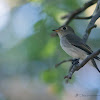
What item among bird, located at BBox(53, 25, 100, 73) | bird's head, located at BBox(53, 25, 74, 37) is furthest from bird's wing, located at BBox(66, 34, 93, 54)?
bird's head, located at BBox(53, 25, 74, 37)

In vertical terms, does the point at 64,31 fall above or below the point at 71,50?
above

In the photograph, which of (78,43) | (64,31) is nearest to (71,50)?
(78,43)

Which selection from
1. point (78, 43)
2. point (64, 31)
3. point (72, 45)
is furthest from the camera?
point (64, 31)

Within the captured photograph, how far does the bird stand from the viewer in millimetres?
4356

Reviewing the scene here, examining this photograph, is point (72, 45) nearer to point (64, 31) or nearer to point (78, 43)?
point (78, 43)

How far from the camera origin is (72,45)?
183 inches

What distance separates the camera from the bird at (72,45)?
4.36 meters

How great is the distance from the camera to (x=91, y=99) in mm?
6523

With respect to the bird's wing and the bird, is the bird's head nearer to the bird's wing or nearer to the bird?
the bird

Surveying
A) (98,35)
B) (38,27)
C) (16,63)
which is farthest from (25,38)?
(16,63)

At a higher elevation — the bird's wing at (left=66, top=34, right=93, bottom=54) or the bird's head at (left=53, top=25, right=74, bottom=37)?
the bird's head at (left=53, top=25, right=74, bottom=37)

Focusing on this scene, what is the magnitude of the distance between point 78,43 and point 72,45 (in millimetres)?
182

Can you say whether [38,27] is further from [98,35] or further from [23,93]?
[23,93]

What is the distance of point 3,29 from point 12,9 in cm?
87
